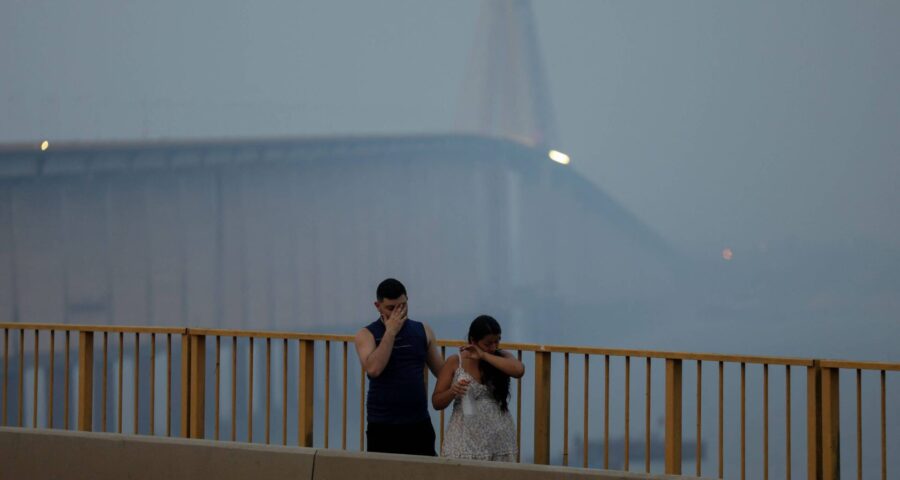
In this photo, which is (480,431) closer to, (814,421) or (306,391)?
(814,421)

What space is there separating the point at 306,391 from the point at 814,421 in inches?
149

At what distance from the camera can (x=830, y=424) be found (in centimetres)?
713

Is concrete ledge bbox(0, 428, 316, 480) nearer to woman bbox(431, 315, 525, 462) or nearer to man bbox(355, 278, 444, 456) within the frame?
man bbox(355, 278, 444, 456)

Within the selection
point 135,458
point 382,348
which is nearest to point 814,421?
point 382,348

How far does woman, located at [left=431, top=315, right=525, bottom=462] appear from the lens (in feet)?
21.9

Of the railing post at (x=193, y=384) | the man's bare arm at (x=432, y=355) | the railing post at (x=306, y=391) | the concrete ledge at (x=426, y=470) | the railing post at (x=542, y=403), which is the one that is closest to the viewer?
the concrete ledge at (x=426, y=470)

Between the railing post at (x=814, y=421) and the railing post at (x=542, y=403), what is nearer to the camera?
the railing post at (x=814, y=421)

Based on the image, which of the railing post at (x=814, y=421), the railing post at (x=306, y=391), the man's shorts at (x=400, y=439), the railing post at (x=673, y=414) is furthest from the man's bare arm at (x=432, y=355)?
the railing post at (x=814, y=421)

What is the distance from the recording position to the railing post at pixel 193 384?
31.1ft

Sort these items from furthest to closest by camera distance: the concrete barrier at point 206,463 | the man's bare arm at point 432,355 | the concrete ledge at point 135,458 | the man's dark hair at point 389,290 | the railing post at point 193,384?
the railing post at point 193,384 → the man's bare arm at point 432,355 → the man's dark hair at point 389,290 → the concrete ledge at point 135,458 → the concrete barrier at point 206,463

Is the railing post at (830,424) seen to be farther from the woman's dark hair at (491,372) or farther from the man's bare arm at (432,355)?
the man's bare arm at (432,355)

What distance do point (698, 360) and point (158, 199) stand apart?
46.3m

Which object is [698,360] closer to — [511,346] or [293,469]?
[511,346]

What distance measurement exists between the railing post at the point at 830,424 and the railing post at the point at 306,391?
11.7ft
